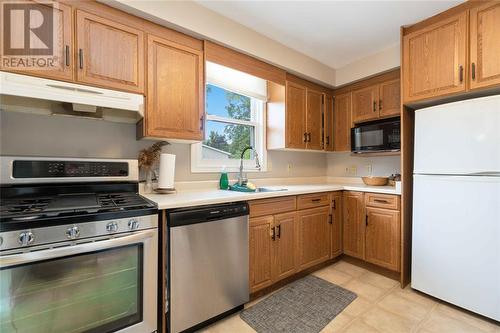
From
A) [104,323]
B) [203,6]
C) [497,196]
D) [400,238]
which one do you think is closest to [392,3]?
[203,6]

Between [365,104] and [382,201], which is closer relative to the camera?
[382,201]

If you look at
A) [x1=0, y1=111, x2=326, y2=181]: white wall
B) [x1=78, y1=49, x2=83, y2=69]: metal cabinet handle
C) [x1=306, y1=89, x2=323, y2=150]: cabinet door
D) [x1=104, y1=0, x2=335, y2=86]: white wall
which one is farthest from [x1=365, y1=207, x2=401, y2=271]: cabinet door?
[x1=78, y1=49, x2=83, y2=69]: metal cabinet handle

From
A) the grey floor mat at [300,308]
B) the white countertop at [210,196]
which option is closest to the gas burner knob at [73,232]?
the white countertop at [210,196]

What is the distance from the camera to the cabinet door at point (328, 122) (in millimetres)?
3188

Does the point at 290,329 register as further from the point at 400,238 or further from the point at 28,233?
the point at 28,233

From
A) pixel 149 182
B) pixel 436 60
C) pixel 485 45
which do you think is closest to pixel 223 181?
pixel 149 182

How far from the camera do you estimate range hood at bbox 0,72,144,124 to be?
4.02 feet

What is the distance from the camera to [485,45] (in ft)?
5.75

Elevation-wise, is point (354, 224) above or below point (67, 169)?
below

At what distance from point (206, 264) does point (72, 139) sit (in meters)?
1.35

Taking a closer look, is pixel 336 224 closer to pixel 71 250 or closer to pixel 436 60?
pixel 436 60

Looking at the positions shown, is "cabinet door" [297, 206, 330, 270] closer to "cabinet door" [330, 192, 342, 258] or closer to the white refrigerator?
"cabinet door" [330, 192, 342, 258]

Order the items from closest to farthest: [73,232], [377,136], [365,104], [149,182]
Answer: [73,232] → [149,182] → [377,136] → [365,104]

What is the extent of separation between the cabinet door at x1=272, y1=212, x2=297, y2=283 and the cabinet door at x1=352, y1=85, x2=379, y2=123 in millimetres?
1627
